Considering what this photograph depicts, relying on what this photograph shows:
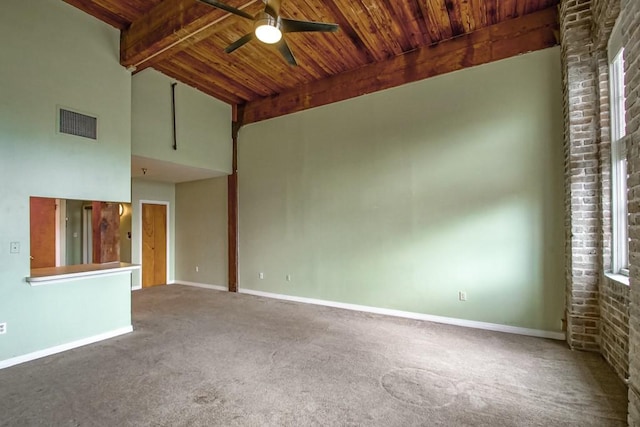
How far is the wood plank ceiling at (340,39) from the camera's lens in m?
3.51

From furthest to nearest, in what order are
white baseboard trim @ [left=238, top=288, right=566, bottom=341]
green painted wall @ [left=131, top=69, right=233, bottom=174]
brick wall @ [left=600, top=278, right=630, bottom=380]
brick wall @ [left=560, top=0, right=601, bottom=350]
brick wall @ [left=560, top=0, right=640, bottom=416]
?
green painted wall @ [left=131, top=69, right=233, bottom=174] < white baseboard trim @ [left=238, top=288, right=566, bottom=341] < brick wall @ [left=560, top=0, right=601, bottom=350] < brick wall @ [left=560, top=0, right=640, bottom=416] < brick wall @ [left=600, top=278, right=630, bottom=380]

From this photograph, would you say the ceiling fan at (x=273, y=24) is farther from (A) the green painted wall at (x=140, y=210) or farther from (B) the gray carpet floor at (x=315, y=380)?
(A) the green painted wall at (x=140, y=210)

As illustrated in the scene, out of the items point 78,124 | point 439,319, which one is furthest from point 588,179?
point 78,124

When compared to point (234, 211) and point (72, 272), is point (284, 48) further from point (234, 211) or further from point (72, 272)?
point (234, 211)

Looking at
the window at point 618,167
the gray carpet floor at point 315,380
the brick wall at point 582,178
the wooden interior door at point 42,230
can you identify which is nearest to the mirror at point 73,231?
the wooden interior door at point 42,230

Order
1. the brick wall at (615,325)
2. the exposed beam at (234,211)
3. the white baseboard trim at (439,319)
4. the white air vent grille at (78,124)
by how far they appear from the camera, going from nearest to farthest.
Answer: the brick wall at (615,325) < the white air vent grille at (78,124) < the white baseboard trim at (439,319) < the exposed beam at (234,211)

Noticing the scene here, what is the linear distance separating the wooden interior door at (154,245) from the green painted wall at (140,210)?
0.34 feet

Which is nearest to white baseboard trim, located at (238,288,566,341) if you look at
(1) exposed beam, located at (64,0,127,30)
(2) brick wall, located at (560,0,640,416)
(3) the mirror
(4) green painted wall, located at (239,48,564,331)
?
(4) green painted wall, located at (239,48,564,331)

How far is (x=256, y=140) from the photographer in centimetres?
611

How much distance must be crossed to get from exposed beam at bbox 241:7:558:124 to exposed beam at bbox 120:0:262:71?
7.03 feet

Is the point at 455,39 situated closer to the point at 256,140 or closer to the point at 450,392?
the point at 256,140

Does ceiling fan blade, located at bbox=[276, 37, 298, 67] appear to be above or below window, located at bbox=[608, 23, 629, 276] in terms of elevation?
above

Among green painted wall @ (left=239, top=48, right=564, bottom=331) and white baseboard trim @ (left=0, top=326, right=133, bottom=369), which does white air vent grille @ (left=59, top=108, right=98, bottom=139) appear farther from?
green painted wall @ (left=239, top=48, right=564, bottom=331)

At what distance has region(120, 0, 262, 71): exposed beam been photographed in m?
3.20
